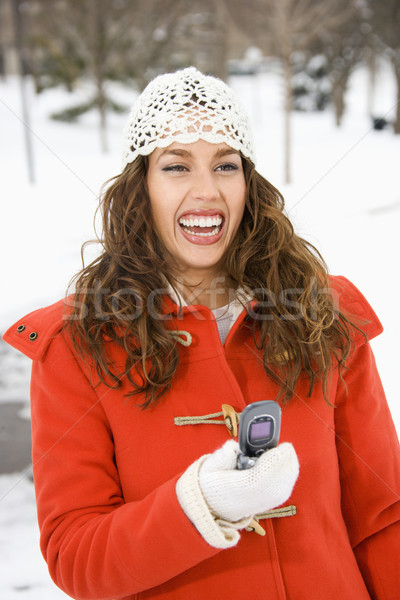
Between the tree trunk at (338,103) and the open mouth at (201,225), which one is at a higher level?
the tree trunk at (338,103)

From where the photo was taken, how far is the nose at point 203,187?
5.72 feet

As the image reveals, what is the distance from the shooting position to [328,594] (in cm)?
155

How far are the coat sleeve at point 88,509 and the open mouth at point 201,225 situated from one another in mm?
522

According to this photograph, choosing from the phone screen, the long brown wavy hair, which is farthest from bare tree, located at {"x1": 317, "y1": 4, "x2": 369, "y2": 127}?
the phone screen

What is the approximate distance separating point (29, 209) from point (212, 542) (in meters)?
8.51

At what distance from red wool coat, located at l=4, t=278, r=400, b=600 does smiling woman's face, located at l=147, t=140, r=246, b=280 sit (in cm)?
23

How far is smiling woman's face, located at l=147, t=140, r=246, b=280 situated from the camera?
5.76ft

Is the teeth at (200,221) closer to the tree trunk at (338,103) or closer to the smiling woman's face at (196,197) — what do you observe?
the smiling woman's face at (196,197)

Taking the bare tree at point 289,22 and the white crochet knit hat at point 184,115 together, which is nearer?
the white crochet knit hat at point 184,115

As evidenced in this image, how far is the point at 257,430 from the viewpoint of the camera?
132 cm

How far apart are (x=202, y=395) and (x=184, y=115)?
847 millimetres

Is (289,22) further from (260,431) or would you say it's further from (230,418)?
(260,431)

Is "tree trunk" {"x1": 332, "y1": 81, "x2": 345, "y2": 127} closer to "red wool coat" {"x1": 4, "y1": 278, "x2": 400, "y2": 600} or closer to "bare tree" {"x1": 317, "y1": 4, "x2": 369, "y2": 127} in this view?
"bare tree" {"x1": 317, "y1": 4, "x2": 369, "y2": 127}

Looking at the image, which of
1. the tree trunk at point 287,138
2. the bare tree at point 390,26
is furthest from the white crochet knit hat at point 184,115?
the bare tree at point 390,26
